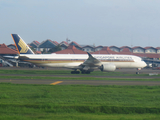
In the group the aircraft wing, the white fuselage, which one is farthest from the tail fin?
the aircraft wing

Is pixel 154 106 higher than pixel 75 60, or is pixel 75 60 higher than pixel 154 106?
pixel 75 60

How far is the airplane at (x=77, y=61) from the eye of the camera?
35.1m

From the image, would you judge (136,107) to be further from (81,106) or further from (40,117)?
(40,117)

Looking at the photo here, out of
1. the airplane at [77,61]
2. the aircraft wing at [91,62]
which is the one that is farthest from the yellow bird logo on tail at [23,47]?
the aircraft wing at [91,62]

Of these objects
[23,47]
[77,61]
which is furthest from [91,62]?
[23,47]

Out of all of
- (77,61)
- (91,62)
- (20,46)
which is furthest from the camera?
(20,46)

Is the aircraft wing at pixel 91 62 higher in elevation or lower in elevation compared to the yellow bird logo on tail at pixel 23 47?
lower

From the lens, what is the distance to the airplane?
115ft

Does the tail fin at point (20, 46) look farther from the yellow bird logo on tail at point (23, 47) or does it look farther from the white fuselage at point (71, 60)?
the white fuselage at point (71, 60)

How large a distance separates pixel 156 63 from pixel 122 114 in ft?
216

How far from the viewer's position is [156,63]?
71312 mm

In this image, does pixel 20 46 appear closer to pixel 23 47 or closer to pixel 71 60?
pixel 23 47

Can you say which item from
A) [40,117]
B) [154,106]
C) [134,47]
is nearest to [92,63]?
[154,106]

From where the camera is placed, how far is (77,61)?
37469mm
